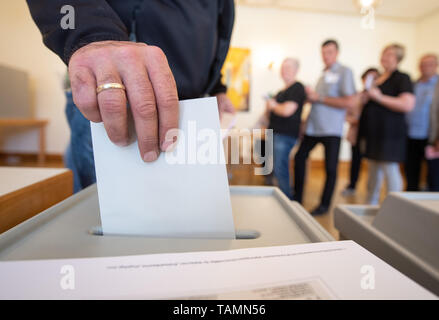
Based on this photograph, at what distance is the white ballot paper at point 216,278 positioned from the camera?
196 millimetres

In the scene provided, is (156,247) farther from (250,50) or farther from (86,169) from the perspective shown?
(250,50)

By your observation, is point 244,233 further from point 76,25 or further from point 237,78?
point 237,78

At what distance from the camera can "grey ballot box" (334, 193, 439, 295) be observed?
1.03 ft

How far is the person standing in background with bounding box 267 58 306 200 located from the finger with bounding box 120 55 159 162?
5.56ft

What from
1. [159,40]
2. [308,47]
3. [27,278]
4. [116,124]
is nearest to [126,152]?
[116,124]

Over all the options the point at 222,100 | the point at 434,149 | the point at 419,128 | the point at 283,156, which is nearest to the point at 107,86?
the point at 222,100

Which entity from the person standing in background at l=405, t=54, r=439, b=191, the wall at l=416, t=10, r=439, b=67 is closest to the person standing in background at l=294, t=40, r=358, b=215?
the person standing in background at l=405, t=54, r=439, b=191

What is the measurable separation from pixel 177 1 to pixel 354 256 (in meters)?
0.63

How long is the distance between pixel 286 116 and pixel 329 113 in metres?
0.32

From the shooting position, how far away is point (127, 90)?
1.02ft

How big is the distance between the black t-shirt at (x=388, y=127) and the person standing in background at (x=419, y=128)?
0.84m

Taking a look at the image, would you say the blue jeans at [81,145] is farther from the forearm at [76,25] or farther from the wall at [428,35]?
the wall at [428,35]
